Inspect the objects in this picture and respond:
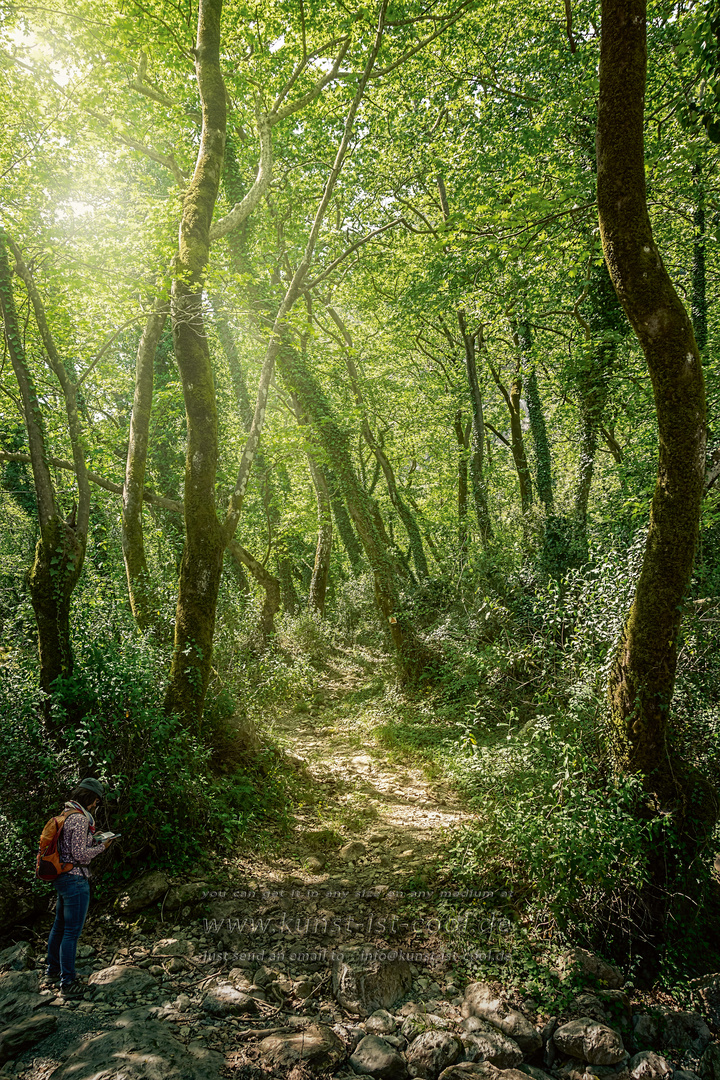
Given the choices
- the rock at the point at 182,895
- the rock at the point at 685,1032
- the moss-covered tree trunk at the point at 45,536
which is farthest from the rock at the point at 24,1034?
the rock at the point at 685,1032

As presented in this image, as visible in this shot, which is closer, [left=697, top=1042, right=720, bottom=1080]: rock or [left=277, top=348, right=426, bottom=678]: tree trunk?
[left=697, top=1042, right=720, bottom=1080]: rock

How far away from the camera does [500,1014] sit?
3.71 meters

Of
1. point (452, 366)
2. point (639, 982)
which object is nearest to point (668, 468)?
point (639, 982)

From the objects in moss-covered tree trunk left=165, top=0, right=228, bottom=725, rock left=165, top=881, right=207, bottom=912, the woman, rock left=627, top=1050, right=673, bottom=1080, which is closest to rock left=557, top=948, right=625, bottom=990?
rock left=627, top=1050, right=673, bottom=1080

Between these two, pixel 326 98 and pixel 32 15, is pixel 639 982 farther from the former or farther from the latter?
pixel 326 98

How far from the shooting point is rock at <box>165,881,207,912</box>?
4.50 meters

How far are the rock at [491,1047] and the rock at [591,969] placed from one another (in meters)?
0.66

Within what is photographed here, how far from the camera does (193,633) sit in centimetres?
606

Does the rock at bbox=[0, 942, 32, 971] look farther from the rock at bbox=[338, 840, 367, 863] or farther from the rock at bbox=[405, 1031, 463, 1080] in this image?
the rock at bbox=[338, 840, 367, 863]

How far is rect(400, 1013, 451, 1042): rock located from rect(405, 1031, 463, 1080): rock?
0.22 ft

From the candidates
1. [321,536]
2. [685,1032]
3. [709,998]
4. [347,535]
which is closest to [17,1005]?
[685,1032]

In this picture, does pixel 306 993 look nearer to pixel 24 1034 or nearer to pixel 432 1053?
pixel 432 1053

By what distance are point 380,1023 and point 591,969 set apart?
1.63 m

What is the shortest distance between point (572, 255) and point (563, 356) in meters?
6.60
